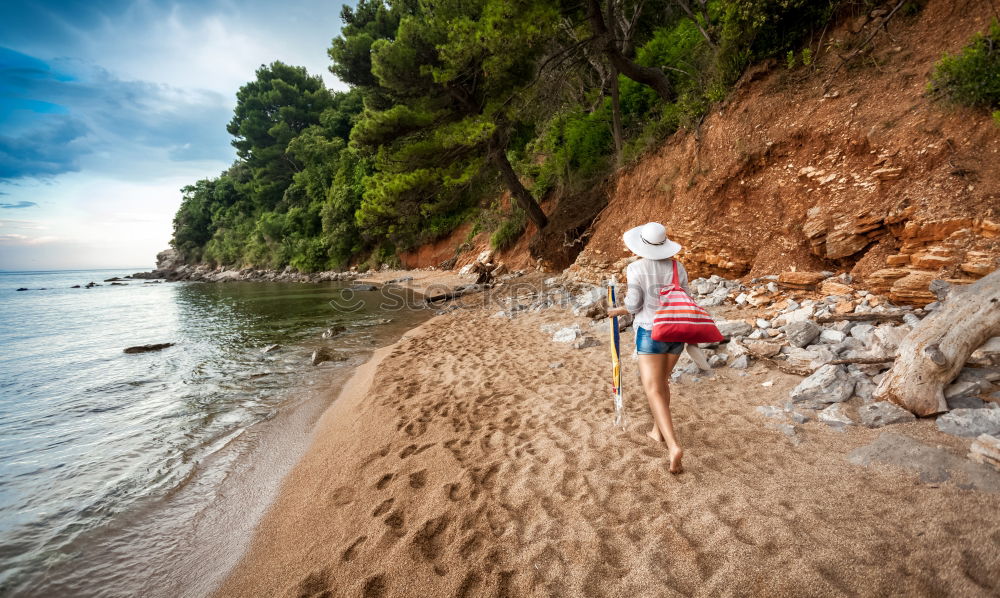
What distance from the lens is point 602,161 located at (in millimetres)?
14242

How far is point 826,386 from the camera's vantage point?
3477 mm

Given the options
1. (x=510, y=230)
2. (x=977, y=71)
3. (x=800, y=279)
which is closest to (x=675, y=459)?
(x=800, y=279)

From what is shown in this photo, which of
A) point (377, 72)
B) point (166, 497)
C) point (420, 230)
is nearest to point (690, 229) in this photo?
point (166, 497)

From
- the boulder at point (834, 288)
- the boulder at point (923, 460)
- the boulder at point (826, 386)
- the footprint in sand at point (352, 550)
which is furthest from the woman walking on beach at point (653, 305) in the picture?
the boulder at point (834, 288)

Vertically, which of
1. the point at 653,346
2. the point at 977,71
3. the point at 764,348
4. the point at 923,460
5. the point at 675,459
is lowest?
the point at 675,459

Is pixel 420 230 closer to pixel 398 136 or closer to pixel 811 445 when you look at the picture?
pixel 398 136

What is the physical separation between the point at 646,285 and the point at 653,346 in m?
0.50

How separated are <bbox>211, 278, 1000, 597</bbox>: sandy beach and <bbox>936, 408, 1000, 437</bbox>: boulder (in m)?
0.11

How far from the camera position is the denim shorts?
2965mm

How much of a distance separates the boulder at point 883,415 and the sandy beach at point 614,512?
4.3 inches

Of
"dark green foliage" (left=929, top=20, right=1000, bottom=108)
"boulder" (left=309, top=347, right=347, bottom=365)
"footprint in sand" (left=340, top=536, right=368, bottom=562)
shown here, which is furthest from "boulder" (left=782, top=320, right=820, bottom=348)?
"boulder" (left=309, top=347, right=347, bottom=365)

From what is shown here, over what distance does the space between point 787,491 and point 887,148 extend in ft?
20.9

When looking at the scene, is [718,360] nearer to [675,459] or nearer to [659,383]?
[659,383]

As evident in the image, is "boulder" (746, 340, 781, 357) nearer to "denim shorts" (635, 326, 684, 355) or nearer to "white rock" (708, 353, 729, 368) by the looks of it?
"white rock" (708, 353, 729, 368)
